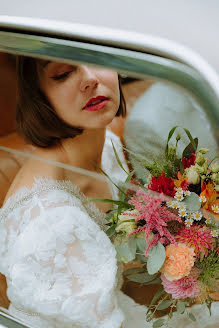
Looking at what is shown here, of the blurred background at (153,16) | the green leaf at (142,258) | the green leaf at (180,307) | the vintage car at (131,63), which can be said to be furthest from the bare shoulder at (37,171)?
the green leaf at (180,307)

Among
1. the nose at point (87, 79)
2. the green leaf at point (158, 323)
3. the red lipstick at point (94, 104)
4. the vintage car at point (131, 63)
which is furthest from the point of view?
the green leaf at point (158, 323)

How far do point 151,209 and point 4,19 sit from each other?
26.1 inches

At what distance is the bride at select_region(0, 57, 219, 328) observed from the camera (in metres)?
1.16

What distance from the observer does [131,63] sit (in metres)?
0.82

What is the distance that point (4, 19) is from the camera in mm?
993

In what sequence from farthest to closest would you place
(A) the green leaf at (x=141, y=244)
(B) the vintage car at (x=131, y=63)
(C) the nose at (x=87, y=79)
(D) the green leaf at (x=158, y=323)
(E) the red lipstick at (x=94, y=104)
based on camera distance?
1. (D) the green leaf at (x=158, y=323)
2. (A) the green leaf at (x=141, y=244)
3. (E) the red lipstick at (x=94, y=104)
4. (C) the nose at (x=87, y=79)
5. (B) the vintage car at (x=131, y=63)

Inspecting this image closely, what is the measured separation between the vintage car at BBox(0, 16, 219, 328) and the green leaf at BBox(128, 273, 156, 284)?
0.02 m

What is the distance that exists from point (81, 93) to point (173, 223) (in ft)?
1.53

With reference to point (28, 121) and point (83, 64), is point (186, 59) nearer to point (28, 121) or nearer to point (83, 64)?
point (83, 64)

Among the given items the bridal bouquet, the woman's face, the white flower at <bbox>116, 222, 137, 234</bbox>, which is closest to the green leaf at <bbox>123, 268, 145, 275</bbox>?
the bridal bouquet

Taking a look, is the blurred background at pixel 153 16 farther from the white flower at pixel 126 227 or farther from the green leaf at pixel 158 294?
the green leaf at pixel 158 294

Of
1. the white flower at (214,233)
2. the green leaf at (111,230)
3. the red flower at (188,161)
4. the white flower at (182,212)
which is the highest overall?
the red flower at (188,161)

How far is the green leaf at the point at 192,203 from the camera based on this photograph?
1.09 m

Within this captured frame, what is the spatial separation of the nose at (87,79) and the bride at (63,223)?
96mm
